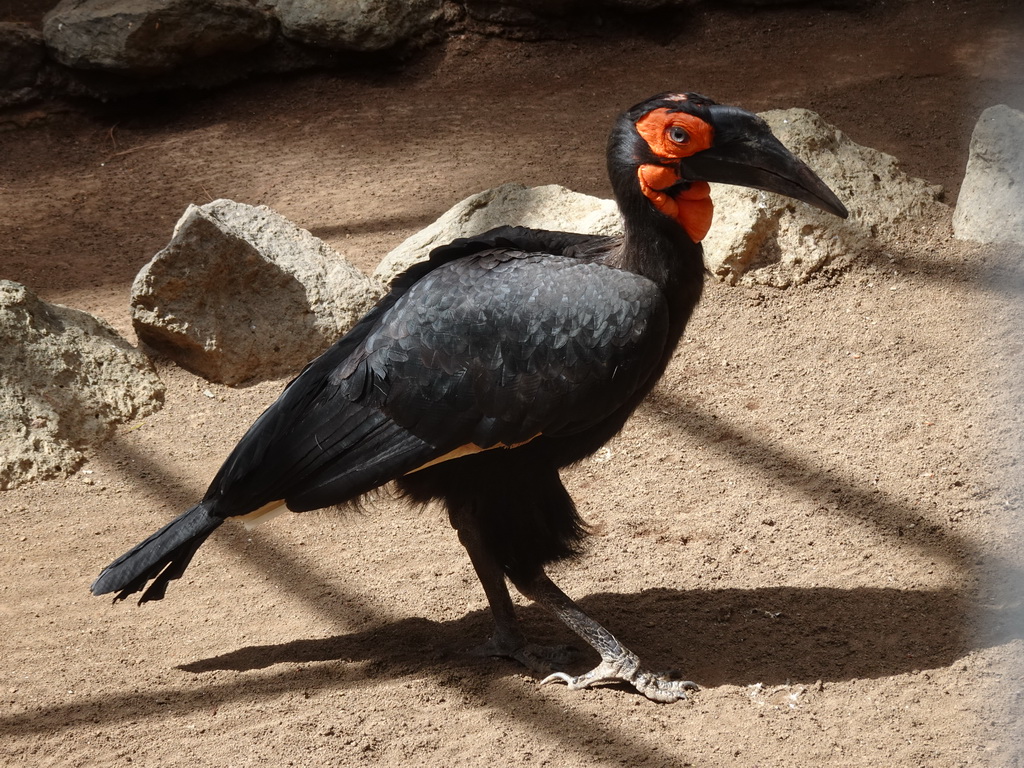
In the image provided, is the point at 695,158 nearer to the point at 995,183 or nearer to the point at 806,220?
the point at 806,220

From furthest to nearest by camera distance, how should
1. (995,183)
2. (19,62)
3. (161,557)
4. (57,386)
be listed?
(19,62) < (995,183) < (57,386) < (161,557)

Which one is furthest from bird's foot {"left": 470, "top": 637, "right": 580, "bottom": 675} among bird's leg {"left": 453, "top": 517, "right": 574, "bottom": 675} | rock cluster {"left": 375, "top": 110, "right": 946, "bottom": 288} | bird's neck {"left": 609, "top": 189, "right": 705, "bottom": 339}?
rock cluster {"left": 375, "top": 110, "right": 946, "bottom": 288}

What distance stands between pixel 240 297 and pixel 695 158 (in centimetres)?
240

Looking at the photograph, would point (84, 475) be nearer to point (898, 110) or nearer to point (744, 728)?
point (744, 728)

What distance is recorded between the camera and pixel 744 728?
9.47 feet

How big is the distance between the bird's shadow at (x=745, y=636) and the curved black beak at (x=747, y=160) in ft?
3.90

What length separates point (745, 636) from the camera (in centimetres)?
327

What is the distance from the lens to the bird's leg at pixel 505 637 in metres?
3.25

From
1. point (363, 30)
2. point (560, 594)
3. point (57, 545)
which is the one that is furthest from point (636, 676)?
point (363, 30)

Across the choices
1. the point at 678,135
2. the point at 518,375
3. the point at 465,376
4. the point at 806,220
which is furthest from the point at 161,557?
the point at 806,220

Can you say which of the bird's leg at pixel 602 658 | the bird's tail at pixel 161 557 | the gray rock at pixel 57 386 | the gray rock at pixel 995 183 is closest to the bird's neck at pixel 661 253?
the bird's leg at pixel 602 658

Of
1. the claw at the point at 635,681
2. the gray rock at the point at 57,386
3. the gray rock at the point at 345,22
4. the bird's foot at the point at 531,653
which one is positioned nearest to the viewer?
the claw at the point at 635,681

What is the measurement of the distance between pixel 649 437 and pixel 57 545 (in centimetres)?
214

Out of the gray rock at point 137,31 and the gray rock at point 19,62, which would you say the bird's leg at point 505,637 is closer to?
the gray rock at point 137,31
